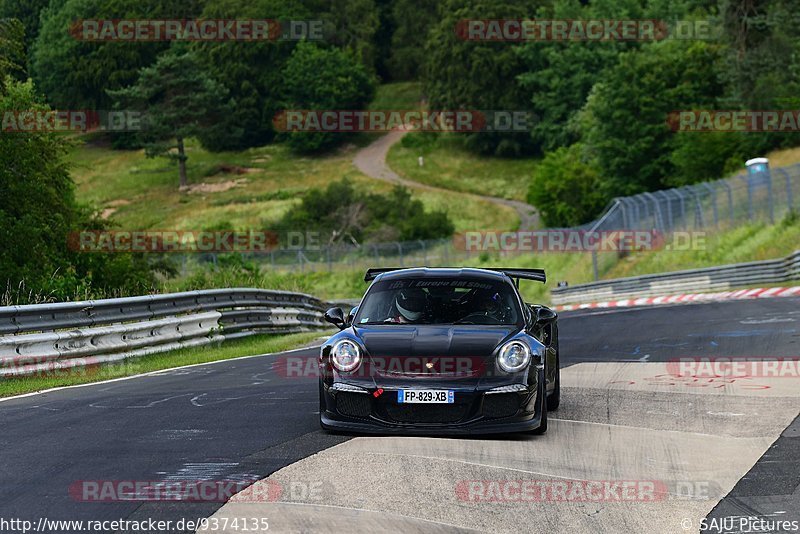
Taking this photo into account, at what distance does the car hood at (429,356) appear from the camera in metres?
9.25

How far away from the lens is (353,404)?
9.32 meters

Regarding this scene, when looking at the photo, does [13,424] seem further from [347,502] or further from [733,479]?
[733,479]

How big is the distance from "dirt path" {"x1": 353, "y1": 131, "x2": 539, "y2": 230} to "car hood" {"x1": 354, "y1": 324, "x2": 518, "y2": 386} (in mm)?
76138

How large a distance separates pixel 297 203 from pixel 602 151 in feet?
100.0

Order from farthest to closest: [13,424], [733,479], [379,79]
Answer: [379,79]
[13,424]
[733,479]

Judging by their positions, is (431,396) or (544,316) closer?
(431,396)

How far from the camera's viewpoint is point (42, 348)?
15.7 m

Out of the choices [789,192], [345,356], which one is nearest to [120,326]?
[345,356]

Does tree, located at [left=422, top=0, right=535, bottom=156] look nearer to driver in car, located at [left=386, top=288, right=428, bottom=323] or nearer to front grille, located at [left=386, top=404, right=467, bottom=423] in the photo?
driver in car, located at [left=386, top=288, right=428, bottom=323]

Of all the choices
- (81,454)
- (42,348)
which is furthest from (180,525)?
(42,348)

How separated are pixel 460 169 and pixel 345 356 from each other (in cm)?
10563
